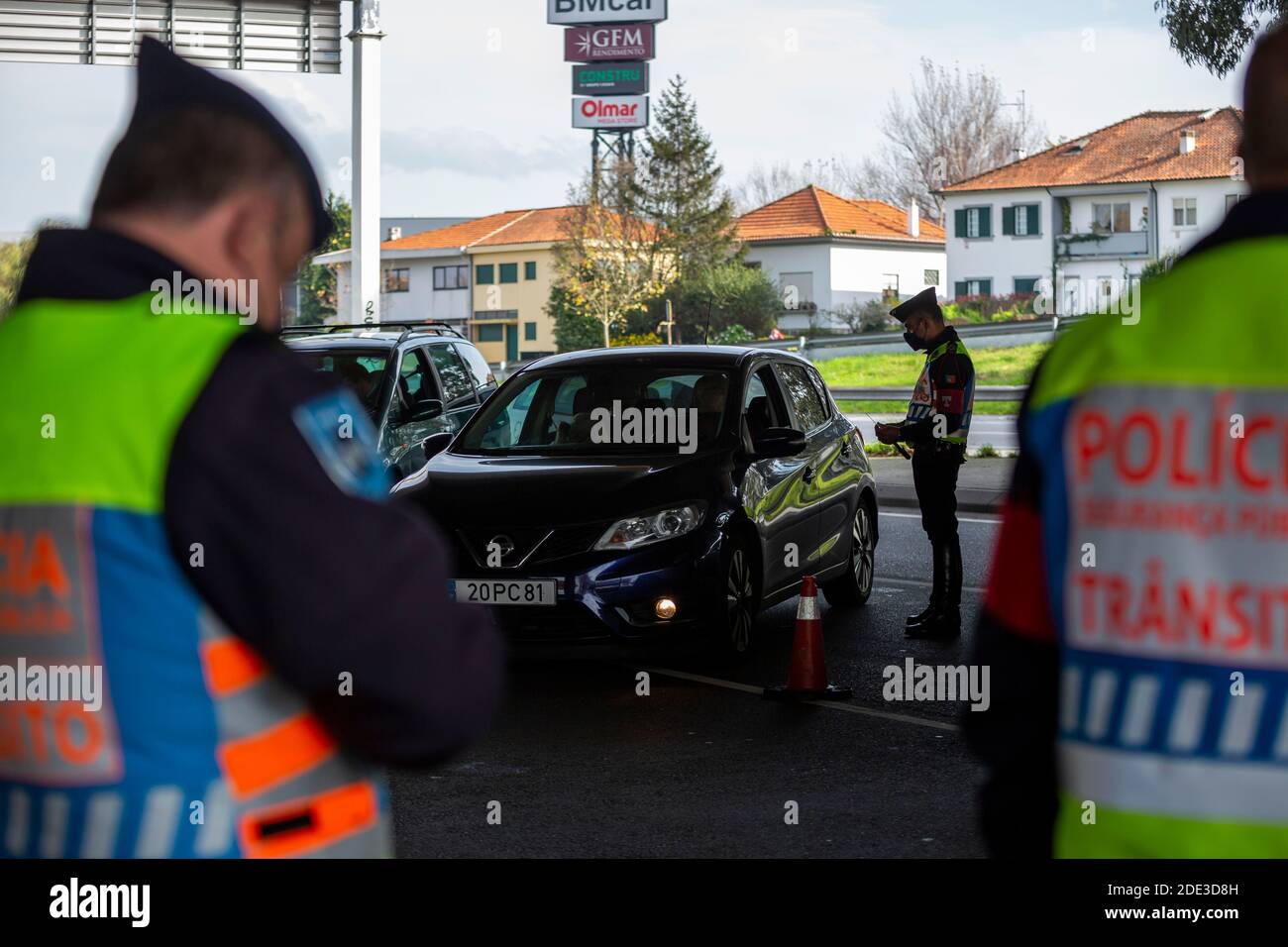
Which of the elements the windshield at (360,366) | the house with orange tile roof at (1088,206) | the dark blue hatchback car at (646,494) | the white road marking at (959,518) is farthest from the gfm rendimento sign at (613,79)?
the dark blue hatchback car at (646,494)

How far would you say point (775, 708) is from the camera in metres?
8.55

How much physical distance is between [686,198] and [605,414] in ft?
201

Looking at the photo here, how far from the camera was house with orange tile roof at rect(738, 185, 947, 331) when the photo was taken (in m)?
83.8

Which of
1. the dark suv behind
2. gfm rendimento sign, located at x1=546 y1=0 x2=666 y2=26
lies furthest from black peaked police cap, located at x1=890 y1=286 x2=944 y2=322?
gfm rendimento sign, located at x1=546 y1=0 x2=666 y2=26

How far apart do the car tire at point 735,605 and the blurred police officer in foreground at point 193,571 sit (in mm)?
7259

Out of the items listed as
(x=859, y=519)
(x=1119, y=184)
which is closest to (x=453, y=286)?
(x=1119, y=184)

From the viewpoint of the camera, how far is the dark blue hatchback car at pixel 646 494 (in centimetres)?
887

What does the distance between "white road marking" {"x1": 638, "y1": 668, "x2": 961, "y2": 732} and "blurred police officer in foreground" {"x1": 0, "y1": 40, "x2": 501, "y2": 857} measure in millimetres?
6627

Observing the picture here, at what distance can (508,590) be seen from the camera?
883 cm

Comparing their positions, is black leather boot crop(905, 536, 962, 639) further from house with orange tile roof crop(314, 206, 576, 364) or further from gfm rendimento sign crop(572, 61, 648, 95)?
house with orange tile roof crop(314, 206, 576, 364)

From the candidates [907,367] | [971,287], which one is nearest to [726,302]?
[971,287]

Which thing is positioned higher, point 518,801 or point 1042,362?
point 1042,362
